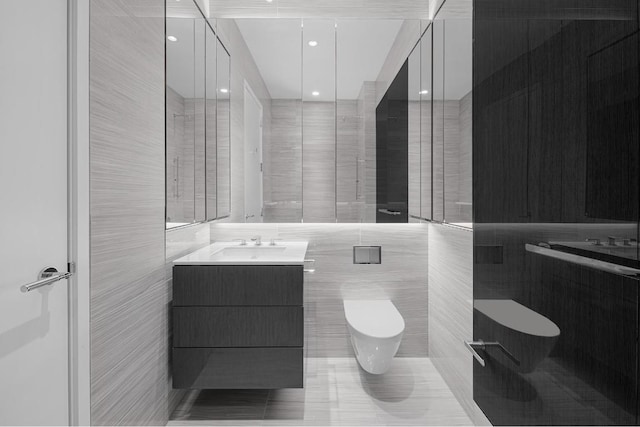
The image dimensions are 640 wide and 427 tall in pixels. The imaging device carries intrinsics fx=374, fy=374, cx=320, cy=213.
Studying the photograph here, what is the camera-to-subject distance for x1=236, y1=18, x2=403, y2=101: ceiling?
2.61m

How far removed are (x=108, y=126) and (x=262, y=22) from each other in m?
1.62

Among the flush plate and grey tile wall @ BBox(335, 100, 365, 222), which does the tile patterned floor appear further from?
grey tile wall @ BBox(335, 100, 365, 222)

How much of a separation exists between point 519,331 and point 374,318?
1.74 metres

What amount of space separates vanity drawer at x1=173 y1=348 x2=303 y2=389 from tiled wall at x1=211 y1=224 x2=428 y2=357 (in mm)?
821

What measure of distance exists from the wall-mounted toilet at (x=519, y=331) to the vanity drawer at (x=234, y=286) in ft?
4.29

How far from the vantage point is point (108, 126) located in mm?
1372

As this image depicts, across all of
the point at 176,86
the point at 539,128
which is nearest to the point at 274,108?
the point at 176,86
